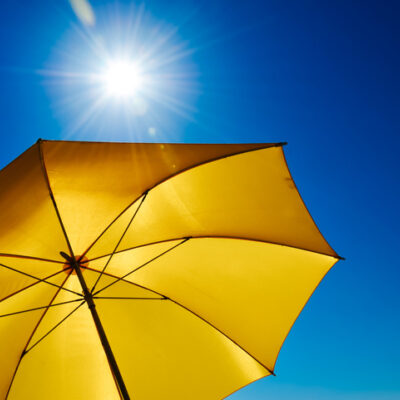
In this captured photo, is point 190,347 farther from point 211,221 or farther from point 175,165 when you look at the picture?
point 175,165

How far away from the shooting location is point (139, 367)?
129 inches

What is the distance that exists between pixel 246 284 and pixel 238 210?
77 cm

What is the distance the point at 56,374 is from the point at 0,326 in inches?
28.6

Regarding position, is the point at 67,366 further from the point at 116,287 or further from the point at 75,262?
the point at 75,262

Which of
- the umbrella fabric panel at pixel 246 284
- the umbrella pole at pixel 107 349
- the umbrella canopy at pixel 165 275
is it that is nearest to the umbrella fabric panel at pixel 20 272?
the umbrella canopy at pixel 165 275

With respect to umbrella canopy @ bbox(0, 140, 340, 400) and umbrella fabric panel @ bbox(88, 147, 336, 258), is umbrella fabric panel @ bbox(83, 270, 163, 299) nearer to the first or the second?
umbrella canopy @ bbox(0, 140, 340, 400)

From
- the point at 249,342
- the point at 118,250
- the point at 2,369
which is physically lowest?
the point at 249,342

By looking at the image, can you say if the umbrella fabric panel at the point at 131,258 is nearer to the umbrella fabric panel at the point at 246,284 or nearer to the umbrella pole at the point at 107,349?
the umbrella fabric panel at the point at 246,284

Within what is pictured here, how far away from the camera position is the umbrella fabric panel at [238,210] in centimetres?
292

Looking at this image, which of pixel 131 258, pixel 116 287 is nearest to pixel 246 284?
pixel 131 258

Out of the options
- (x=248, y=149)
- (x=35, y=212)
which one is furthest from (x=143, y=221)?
(x=248, y=149)

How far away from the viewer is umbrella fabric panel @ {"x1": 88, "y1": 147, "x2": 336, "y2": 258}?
9.58ft

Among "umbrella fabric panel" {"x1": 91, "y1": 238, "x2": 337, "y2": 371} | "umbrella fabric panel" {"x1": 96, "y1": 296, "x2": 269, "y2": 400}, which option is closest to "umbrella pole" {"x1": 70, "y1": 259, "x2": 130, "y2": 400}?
"umbrella fabric panel" {"x1": 91, "y1": 238, "x2": 337, "y2": 371}

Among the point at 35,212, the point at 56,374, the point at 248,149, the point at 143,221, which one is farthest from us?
the point at 56,374
